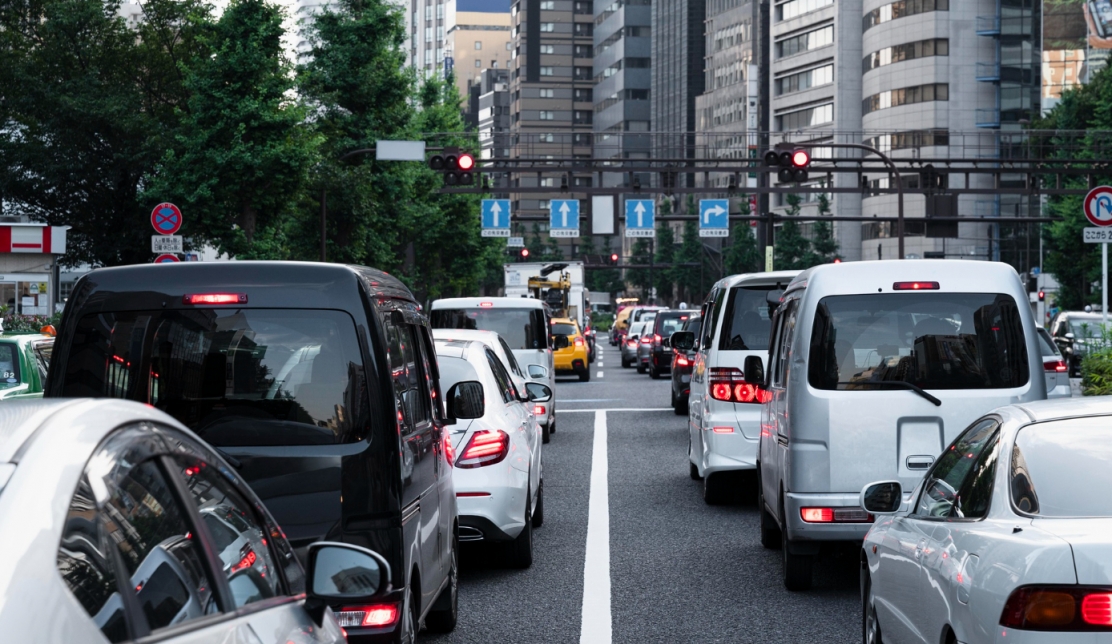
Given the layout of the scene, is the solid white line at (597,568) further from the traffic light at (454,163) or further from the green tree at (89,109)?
the green tree at (89,109)

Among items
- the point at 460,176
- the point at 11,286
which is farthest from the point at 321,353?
the point at 11,286

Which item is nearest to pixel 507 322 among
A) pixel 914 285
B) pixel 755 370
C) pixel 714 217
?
pixel 755 370

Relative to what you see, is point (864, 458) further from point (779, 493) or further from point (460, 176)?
point (460, 176)

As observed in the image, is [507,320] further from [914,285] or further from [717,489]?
[914,285]

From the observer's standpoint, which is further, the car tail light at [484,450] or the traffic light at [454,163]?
the traffic light at [454,163]

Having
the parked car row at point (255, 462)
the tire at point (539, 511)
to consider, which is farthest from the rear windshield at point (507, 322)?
the parked car row at point (255, 462)

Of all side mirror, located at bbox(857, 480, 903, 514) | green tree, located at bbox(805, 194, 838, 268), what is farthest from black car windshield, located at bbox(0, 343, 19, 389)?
green tree, located at bbox(805, 194, 838, 268)

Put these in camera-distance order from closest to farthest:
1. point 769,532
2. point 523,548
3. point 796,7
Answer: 1. point 523,548
2. point 769,532
3. point 796,7

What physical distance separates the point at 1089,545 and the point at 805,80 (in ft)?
359

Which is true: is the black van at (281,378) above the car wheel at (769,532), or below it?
above

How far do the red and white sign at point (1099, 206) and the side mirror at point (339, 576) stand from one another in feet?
58.4

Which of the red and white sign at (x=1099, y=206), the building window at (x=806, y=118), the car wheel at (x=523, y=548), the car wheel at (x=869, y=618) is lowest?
the car wheel at (x=523, y=548)

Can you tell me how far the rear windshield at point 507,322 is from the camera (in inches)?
826

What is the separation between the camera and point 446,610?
730cm
